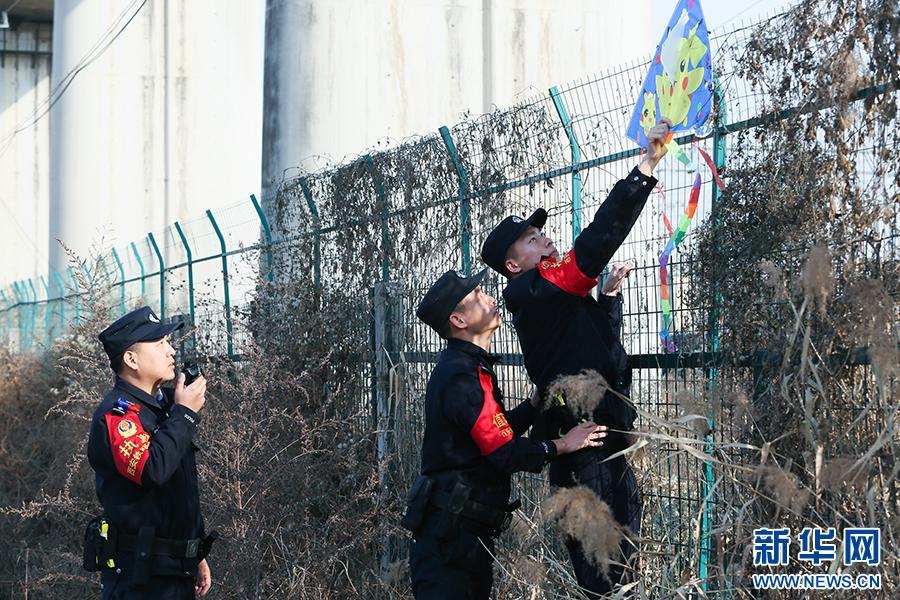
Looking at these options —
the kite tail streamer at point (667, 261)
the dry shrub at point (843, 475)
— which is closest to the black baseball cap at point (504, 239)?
the kite tail streamer at point (667, 261)

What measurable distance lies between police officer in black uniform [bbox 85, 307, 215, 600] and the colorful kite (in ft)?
7.56

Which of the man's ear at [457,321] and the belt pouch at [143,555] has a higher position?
the man's ear at [457,321]

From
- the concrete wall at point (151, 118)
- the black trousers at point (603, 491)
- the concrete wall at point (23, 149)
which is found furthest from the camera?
the concrete wall at point (23, 149)

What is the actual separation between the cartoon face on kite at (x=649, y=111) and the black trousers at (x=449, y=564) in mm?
1917

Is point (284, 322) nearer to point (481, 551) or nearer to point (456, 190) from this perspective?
point (456, 190)

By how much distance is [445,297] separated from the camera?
509 cm

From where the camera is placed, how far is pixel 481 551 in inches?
196

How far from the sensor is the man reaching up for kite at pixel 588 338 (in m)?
4.55

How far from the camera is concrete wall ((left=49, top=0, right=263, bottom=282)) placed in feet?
84.2

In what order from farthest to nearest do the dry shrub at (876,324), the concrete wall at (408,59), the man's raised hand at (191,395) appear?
1. the concrete wall at (408,59)
2. the man's raised hand at (191,395)
3. the dry shrub at (876,324)

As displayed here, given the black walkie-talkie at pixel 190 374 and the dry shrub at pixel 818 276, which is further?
the black walkie-talkie at pixel 190 374

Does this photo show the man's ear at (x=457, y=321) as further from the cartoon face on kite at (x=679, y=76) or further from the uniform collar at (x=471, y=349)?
the cartoon face on kite at (x=679, y=76)

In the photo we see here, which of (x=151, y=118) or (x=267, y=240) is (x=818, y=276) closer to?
(x=267, y=240)

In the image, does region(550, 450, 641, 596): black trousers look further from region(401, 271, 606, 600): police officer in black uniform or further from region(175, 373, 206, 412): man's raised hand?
region(175, 373, 206, 412): man's raised hand
